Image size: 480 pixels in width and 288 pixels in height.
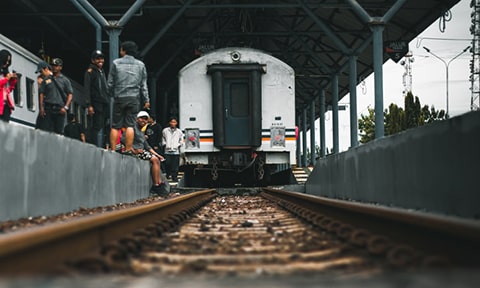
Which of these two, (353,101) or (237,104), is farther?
(353,101)

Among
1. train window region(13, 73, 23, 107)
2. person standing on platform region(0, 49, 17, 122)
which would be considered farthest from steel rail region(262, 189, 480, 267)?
train window region(13, 73, 23, 107)

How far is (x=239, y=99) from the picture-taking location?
17.1 meters

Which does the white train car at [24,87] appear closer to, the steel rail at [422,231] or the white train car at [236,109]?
the white train car at [236,109]

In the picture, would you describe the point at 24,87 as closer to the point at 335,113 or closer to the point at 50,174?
the point at 50,174

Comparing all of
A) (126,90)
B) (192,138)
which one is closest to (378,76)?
(192,138)

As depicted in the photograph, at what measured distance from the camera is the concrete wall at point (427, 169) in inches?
206

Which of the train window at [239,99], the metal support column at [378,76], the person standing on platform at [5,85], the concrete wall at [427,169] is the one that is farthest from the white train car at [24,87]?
the metal support column at [378,76]

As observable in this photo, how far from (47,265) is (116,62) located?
26.5 feet

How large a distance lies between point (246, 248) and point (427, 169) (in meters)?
2.57

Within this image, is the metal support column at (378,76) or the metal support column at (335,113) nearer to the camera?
the metal support column at (378,76)

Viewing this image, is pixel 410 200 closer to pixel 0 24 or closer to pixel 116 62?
pixel 116 62

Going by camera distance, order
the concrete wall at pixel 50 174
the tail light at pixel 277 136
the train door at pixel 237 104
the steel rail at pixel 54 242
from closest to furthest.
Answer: the steel rail at pixel 54 242 < the concrete wall at pixel 50 174 < the train door at pixel 237 104 < the tail light at pixel 277 136

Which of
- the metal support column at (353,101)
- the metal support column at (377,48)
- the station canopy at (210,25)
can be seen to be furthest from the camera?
the metal support column at (353,101)


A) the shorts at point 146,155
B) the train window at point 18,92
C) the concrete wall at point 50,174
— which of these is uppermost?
the train window at point 18,92
